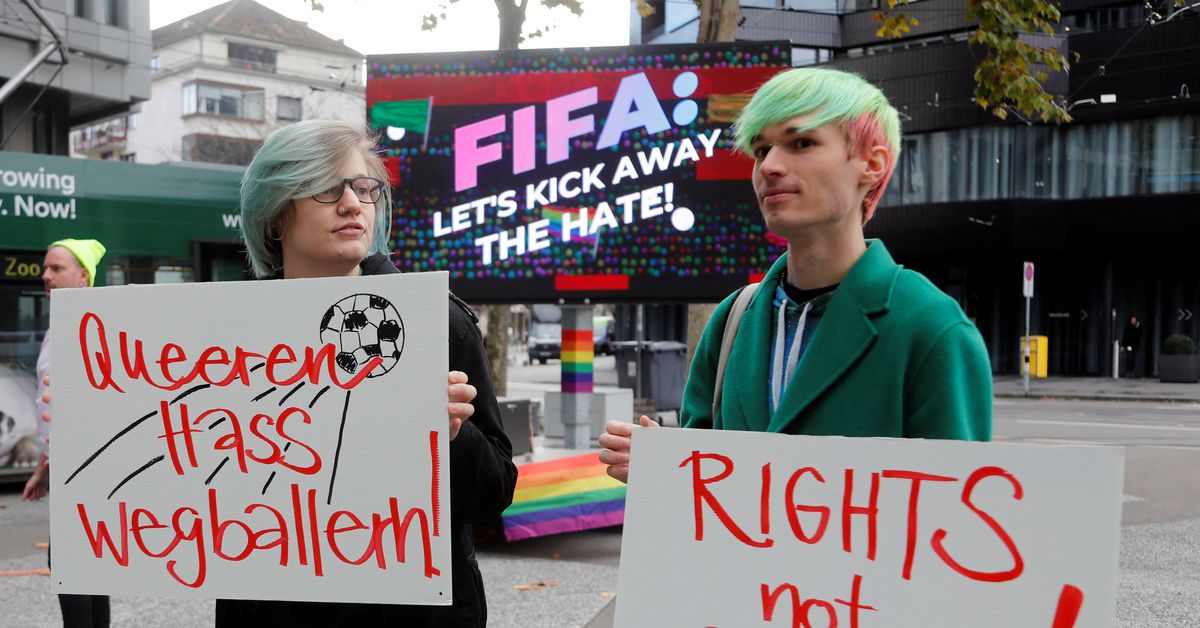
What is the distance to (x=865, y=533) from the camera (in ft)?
5.63

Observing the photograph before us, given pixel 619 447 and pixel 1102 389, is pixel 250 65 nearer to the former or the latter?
pixel 1102 389

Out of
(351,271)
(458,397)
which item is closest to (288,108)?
(351,271)

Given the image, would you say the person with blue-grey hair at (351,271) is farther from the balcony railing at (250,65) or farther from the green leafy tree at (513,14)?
the balcony railing at (250,65)

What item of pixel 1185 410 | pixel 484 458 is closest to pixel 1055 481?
pixel 484 458

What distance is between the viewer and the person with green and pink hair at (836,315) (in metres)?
1.81

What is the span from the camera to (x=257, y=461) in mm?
2062

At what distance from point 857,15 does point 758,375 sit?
104ft

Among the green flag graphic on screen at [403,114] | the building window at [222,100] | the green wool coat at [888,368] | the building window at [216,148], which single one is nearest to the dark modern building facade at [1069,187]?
the green flag graphic on screen at [403,114]

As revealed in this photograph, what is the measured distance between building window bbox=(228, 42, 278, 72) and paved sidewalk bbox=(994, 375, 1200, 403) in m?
43.5

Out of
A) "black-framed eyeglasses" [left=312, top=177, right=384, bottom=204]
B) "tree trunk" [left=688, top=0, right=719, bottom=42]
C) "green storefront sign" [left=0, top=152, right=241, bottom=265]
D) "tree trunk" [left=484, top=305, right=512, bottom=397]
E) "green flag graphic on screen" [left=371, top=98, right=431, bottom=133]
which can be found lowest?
"tree trunk" [left=484, top=305, right=512, bottom=397]

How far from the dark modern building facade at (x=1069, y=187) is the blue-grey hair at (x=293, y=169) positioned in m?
24.9

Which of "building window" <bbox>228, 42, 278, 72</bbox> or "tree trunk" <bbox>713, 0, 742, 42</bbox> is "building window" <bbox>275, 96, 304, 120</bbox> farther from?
"tree trunk" <bbox>713, 0, 742, 42</bbox>

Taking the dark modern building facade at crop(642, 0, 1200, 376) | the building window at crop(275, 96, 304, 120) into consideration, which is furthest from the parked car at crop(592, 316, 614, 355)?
the building window at crop(275, 96, 304, 120)

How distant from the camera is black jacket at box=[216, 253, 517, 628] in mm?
2088
